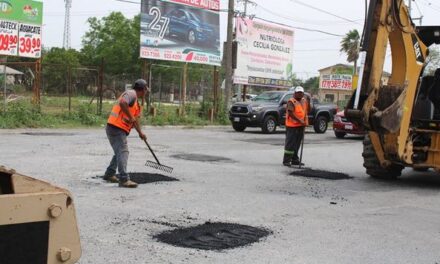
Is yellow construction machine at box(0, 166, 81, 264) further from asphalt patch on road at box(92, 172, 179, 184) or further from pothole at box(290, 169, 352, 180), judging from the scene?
pothole at box(290, 169, 352, 180)

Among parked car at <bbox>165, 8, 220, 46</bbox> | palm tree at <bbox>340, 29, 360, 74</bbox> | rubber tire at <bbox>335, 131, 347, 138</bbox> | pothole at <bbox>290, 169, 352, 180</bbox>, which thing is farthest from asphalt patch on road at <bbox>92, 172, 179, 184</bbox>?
A: palm tree at <bbox>340, 29, 360, 74</bbox>

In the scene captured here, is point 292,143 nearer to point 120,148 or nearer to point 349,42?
point 120,148

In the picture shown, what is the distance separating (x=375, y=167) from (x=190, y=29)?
19.1 meters

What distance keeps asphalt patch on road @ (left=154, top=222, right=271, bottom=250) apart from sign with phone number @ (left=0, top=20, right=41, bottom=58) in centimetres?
1671

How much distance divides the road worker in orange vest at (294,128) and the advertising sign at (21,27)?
12329mm

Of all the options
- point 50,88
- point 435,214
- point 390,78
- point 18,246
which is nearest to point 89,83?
point 50,88

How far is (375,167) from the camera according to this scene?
38.1 ft

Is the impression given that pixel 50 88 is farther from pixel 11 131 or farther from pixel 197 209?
pixel 197 209

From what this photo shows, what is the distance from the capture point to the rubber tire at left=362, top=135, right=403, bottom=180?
1155 centimetres

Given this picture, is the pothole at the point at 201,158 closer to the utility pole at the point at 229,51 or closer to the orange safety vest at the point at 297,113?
the orange safety vest at the point at 297,113

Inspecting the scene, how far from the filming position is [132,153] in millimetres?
14000

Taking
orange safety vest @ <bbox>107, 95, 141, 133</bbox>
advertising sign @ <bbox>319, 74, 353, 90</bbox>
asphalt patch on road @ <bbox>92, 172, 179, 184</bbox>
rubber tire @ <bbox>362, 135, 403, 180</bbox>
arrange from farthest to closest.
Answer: advertising sign @ <bbox>319, 74, 353, 90</bbox> → rubber tire @ <bbox>362, 135, 403, 180</bbox> → asphalt patch on road @ <bbox>92, 172, 179, 184</bbox> → orange safety vest @ <bbox>107, 95, 141, 133</bbox>

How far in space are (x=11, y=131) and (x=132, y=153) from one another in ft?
22.2

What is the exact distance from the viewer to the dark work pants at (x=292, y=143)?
13250 millimetres
